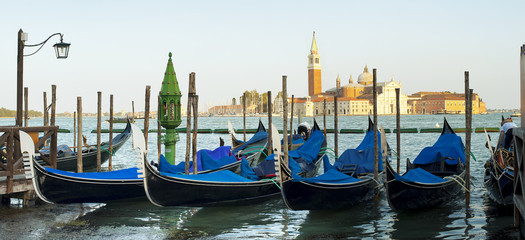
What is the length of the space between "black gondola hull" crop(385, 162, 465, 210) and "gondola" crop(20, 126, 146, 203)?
259cm

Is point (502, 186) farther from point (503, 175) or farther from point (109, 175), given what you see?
point (109, 175)

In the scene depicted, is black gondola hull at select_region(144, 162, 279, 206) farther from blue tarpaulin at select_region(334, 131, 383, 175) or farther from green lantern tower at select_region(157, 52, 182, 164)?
green lantern tower at select_region(157, 52, 182, 164)

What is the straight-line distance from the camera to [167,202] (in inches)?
233

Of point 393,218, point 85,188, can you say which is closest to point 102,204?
point 85,188

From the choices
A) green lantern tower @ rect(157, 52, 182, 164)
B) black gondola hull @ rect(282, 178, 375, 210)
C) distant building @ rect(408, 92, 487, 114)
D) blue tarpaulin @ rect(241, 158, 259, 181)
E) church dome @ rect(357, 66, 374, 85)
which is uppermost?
church dome @ rect(357, 66, 374, 85)

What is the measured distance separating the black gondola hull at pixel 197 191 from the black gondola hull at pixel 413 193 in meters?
1.57

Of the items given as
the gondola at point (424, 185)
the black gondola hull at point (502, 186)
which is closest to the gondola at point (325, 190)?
the gondola at point (424, 185)

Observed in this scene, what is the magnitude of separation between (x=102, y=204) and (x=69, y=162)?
3.01 metres

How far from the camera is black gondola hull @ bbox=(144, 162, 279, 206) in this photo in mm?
5742

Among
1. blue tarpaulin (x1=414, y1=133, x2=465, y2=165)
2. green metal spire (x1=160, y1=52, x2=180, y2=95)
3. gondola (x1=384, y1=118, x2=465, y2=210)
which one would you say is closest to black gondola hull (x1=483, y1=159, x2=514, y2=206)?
gondola (x1=384, y1=118, x2=465, y2=210)

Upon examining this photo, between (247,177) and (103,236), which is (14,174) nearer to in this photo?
Answer: (103,236)

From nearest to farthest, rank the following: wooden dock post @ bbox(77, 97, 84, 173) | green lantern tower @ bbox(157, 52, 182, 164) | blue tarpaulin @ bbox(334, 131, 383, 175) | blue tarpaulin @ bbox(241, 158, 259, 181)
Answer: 1. blue tarpaulin @ bbox(241, 158, 259, 181)
2. wooden dock post @ bbox(77, 97, 84, 173)
3. blue tarpaulin @ bbox(334, 131, 383, 175)
4. green lantern tower @ bbox(157, 52, 182, 164)

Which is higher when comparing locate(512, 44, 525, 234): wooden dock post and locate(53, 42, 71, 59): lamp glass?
locate(53, 42, 71, 59): lamp glass

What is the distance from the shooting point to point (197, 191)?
6055 millimetres
